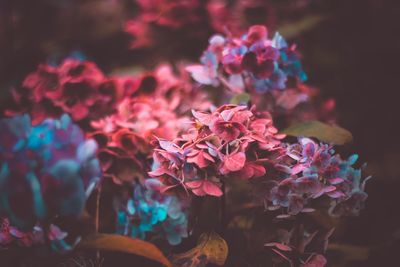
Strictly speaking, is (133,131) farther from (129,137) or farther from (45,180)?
(45,180)

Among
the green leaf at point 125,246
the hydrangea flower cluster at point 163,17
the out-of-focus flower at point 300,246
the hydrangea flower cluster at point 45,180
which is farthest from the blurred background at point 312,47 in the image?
the hydrangea flower cluster at point 45,180

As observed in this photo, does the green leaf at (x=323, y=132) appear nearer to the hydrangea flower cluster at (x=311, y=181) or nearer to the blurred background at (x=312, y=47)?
the hydrangea flower cluster at (x=311, y=181)

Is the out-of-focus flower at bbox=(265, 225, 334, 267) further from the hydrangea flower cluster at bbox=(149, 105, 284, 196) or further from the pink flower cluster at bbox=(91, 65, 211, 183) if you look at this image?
the pink flower cluster at bbox=(91, 65, 211, 183)

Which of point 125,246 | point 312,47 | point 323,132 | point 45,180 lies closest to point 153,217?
point 125,246

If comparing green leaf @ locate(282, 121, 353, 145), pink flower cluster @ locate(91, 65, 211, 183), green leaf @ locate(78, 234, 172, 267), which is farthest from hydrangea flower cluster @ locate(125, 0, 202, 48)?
green leaf @ locate(78, 234, 172, 267)

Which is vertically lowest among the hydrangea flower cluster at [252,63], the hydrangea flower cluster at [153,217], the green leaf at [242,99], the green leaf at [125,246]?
the hydrangea flower cluster at [153,217]
